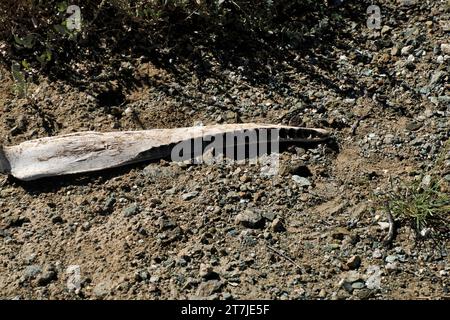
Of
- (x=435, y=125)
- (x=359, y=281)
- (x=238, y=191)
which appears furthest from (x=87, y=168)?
(x=435, y=125)

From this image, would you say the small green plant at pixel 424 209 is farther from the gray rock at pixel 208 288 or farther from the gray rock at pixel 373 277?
the gray rock at pixel 208 288

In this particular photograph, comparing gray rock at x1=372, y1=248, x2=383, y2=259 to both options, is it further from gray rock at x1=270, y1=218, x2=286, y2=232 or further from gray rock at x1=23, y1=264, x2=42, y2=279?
gray rock at x1=23, y1=264, x2=42, y2=279

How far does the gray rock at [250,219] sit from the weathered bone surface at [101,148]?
0.55m

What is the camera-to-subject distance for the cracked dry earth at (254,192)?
333cm

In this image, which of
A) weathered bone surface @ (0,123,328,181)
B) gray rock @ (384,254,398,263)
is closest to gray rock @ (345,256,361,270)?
gray rock @ (384,254,398,263)

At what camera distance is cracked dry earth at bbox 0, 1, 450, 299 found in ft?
10.9

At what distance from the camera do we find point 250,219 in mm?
3559

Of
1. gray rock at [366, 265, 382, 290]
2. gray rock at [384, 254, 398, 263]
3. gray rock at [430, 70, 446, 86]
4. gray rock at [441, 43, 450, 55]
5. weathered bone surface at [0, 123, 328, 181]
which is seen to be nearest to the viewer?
gray rock at [366, 265, 382, 290]

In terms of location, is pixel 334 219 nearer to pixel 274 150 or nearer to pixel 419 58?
pixel 274 150

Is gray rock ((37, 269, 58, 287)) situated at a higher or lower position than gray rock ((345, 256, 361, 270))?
lower

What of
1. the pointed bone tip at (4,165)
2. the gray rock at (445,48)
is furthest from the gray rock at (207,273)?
the gray rock at (445,48)

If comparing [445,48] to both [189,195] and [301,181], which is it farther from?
[189,195]

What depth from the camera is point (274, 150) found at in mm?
3918
